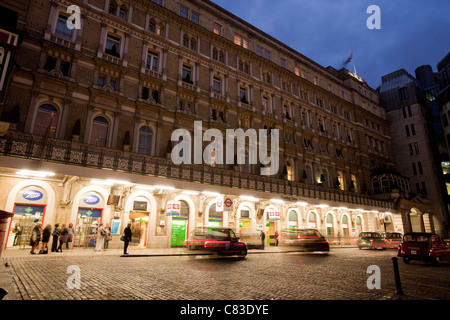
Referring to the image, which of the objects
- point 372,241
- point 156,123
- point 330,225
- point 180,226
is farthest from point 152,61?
point 330,225

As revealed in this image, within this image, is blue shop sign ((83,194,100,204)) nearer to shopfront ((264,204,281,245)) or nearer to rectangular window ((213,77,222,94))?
rectangular window ((213,77,222,94))

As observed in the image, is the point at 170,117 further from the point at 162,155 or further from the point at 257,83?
the point at 257,83

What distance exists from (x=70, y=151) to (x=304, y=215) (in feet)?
82.6

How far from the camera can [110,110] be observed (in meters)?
21.4

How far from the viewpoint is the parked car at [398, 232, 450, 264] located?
13.2 meters

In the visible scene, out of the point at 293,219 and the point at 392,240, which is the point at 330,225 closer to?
the point at 293,219

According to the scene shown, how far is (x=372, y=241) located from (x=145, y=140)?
23.8 m

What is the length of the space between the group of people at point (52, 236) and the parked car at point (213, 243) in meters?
8.02

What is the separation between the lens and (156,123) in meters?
23.5

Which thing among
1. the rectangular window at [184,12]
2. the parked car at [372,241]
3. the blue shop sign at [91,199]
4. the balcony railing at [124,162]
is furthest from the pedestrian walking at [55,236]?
the parked car at [372,241]

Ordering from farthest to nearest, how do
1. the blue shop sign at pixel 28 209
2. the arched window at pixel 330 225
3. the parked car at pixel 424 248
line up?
the arched window at pixel 330 225
the blue shop sign at pixel 28 209
the parked car at pixel 424 248

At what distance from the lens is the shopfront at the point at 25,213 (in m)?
17.0

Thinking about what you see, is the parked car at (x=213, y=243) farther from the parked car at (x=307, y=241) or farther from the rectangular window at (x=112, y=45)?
the rectangular window at (x=112, y=45)
